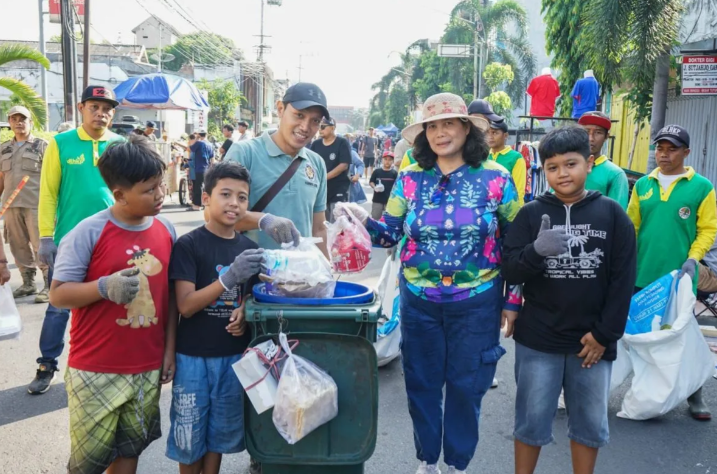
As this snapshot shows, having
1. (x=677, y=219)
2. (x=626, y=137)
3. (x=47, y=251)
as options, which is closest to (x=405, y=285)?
(x=677, y=219)

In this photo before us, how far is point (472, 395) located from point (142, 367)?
161cm

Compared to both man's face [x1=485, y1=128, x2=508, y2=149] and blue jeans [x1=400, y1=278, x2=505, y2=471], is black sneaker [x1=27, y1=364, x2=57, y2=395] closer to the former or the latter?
blue jeans [x1=400, y1=278, x2=505, y2=471]

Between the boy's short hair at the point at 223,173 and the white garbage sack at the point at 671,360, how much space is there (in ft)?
9.11

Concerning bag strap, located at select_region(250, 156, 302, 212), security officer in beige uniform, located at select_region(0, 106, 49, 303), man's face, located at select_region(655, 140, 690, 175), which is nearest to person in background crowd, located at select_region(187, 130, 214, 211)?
security officer in beige uniform, located at select_region(0, 106, 49, 303)

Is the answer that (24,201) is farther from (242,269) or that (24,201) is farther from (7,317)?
(242,269)

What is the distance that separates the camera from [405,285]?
11.5ft

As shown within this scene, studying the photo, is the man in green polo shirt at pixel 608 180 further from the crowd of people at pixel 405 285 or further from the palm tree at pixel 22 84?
the palm tree at pixel 22 84

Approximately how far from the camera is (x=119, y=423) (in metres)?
2.86

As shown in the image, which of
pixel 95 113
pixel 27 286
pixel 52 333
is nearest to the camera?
pixel 95 113

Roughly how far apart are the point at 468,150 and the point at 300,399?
1526 mm

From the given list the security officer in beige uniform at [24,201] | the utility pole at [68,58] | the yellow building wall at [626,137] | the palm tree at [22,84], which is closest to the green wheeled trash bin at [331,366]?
the security officer in beige uniform at [24,201]

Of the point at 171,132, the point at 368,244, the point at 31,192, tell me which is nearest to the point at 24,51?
the point at 31,192

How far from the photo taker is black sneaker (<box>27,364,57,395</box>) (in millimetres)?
4754

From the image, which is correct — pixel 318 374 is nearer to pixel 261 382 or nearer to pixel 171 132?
pixel 261 382
